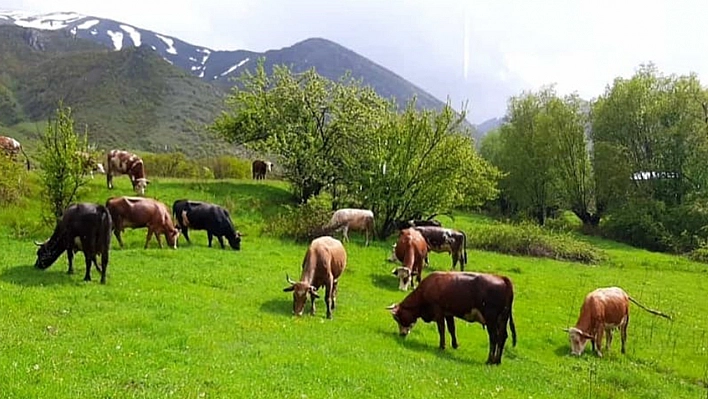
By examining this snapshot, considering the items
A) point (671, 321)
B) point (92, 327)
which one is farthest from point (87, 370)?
point (671, 321)

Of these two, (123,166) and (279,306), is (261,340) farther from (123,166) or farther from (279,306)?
(123,166)

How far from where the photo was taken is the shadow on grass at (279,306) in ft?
52.5

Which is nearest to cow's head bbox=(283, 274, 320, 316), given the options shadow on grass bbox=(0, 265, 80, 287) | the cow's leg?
the cow's leg

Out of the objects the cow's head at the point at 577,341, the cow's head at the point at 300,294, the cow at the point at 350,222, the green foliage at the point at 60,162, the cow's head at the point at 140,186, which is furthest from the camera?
the cow's head at the point at 140,186

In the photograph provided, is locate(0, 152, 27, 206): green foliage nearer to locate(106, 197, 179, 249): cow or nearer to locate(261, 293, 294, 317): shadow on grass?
locate(106, 197, 179, 249): cow

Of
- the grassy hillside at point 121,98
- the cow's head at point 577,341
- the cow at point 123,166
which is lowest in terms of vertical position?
the cow's head at point 577,341

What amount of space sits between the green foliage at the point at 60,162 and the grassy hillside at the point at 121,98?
96057 mm

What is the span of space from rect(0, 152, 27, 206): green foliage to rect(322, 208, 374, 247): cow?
49.3 ft

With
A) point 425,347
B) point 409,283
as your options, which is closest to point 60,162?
point 409,283

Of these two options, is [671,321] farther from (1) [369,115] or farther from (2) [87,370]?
(1) [369,115]

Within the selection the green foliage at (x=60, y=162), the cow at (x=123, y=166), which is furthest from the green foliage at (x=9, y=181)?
the cow at (x=123, y=166)

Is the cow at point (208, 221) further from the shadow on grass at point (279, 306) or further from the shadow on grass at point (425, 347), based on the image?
the shadow on grass at point (425, 347)

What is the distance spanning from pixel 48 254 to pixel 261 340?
8.23m

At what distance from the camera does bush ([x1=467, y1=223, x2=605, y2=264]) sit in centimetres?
3747
